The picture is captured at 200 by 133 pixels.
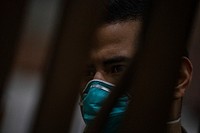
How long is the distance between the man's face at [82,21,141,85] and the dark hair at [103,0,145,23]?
0.02 m

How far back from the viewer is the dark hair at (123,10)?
1634 millimetres

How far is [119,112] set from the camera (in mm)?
1394

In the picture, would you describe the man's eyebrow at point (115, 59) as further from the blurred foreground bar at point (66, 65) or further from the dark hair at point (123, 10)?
the blurred foreground bar at point (66, 65)

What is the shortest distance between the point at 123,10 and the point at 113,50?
0.17 m

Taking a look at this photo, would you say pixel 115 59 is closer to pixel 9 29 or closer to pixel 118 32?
pixel 118 32

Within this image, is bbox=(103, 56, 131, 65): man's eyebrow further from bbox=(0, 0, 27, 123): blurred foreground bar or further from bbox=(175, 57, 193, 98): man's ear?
bbox=(0, 0, 27, 123): blurred foreground bar

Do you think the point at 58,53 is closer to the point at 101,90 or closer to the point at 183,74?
the point at 101,90

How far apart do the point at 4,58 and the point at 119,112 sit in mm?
777

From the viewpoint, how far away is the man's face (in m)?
1.60

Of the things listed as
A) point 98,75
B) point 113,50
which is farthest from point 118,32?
point 98,75

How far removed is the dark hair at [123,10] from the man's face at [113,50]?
→ 0.02m

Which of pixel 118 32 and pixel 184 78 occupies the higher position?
pixel 118 32

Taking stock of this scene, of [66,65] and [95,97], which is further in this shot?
[95,97]

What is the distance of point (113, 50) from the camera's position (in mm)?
1620
